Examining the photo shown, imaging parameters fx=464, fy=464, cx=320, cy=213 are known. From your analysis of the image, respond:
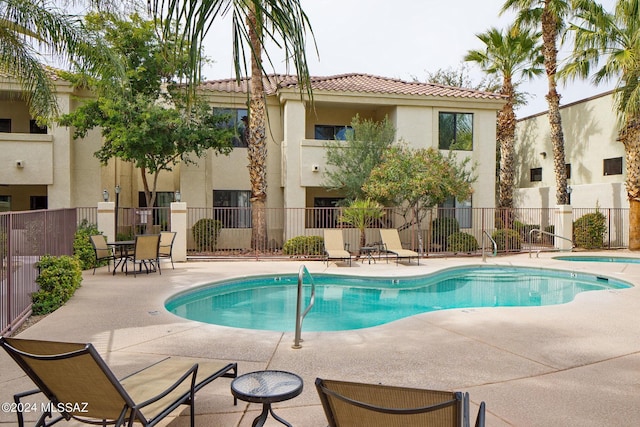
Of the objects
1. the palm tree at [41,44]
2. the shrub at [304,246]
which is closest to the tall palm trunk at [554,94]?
the shrub at [304,246]


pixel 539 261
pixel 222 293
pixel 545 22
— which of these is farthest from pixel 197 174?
A: pixel 545 22

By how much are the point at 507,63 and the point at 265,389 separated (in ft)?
79.5

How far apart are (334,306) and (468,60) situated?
1897cm

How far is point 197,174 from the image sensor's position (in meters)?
19.9

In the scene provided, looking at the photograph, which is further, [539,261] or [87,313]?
[539,261]

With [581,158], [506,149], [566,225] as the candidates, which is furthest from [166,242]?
[581,158]

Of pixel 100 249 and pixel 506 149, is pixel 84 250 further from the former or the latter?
pixel 506 149

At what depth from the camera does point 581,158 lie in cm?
2442

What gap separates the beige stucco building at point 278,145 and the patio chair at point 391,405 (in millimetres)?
16213

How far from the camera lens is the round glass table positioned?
332cm

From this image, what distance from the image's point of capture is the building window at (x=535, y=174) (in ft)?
90.0

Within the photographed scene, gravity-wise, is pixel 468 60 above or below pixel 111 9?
above

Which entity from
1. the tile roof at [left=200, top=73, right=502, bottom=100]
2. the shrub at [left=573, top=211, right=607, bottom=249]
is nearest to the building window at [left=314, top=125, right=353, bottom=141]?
the tile roof at [left=200, top=73, right=502, bottom=100]

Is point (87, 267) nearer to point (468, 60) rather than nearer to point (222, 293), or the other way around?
point (222, 293)
